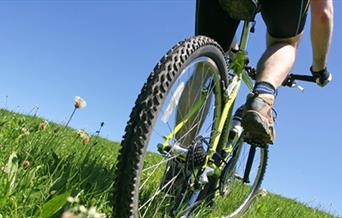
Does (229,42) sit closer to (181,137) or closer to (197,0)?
(197,0)

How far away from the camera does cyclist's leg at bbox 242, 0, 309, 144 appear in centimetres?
313

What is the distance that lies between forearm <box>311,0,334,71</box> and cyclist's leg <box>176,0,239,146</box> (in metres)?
0.63

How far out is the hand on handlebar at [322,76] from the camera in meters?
3.93

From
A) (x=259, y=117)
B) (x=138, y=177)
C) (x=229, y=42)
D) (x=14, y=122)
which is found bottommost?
(x=138, y=177)

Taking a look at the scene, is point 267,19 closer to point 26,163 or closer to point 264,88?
point 264,88

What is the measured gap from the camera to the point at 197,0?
398cm

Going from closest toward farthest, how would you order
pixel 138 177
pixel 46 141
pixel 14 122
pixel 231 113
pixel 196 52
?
pixel 138 177
pixel 196 52
pixel 46 141
pixel 231 113
pixel 14 122

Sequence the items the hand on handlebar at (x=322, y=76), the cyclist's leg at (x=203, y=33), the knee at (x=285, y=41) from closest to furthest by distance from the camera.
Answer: the cyclist's leg at (x=203, y=33) → the knee at (x=285, y=41) → the hand on handlebar at (x=322, y=76)

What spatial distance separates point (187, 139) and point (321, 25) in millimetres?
1109

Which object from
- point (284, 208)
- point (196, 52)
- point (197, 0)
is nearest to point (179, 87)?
point (196, 52)

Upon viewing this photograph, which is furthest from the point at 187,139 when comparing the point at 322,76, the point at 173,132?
the point at 322,76

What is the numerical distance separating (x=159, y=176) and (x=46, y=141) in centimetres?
76

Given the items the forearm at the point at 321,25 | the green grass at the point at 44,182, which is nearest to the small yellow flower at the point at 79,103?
the green grass at the point at 44,182

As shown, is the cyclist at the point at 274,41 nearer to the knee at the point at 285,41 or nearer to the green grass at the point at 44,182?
the knee at the point at 285,41
